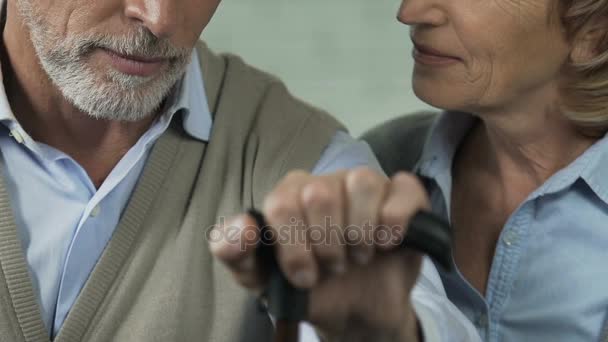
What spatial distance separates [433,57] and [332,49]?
149cm

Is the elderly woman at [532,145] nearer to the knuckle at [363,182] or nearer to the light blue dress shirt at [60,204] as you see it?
the light blue dress shirt at [60,204]

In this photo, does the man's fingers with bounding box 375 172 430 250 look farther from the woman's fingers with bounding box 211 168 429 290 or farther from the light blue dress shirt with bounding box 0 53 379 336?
the light blue dress shirt with bounding box 0 53 379 336

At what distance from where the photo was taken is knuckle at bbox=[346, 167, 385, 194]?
70 cm

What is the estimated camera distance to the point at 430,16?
1307 millimetres

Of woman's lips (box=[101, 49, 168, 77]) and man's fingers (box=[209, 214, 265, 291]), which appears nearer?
man's fingers (box=[209, 214, 265, 291])

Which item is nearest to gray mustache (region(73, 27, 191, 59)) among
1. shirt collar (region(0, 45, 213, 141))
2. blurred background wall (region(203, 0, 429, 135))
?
shirt collar (region(0, 45, 213, 141))

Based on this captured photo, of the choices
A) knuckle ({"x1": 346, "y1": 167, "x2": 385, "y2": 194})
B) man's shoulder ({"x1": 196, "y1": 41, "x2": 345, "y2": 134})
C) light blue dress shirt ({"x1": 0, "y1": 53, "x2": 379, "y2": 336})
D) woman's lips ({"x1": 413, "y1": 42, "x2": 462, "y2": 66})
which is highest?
knuckle ({"x1": 346, "y1": 167, "x2": 385, "y2": 194})

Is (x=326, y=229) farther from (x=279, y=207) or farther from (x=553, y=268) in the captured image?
(x=553, y=268)

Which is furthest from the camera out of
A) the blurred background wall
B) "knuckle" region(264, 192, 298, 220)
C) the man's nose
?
the blurred background wall

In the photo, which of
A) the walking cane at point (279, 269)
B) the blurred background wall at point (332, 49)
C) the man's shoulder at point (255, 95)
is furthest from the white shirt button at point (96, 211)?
the blurred background wall at point (332, 49)

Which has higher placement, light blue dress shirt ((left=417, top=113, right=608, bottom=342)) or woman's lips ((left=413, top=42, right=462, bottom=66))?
woman's lips ((left=413, top=42, right=462, bottom=66))

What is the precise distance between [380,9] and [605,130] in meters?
1.56

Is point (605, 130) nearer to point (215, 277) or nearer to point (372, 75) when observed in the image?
point (215, 277)

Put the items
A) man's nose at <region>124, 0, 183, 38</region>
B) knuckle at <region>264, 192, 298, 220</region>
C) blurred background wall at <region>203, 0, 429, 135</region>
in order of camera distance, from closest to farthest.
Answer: knuckle at <region>264, 192, 298, 220</region> → man's nose at <region>124, 0, 183, 38</region> → blurred background wall at <region>203, 0, 429, 135</region>
